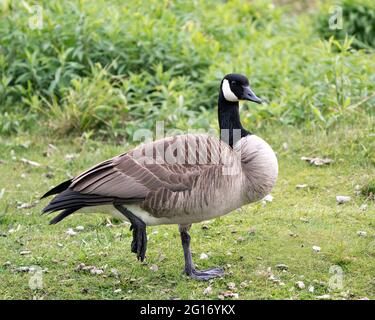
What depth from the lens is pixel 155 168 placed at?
243 inches

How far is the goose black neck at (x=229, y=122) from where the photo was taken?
6734 millimetres

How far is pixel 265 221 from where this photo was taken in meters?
7.48

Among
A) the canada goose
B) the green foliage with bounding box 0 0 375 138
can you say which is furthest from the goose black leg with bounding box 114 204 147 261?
the green foliage with bounding box 0 0 375 138

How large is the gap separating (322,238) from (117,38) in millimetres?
4878

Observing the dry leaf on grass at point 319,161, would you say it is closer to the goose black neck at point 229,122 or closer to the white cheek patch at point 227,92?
the goose black neck at point 229,122

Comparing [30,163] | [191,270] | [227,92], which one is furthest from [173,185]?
[30,163]

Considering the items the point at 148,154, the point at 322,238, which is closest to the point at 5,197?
the point at 148,154

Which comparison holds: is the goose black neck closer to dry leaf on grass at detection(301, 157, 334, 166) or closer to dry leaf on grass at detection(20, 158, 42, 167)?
dry leaf on grass at detection(301, 157, 334, 166)

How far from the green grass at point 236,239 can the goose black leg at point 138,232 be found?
31 centimetres

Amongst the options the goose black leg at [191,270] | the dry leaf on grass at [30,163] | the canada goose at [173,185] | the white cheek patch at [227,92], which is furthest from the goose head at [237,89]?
the dry leaf on grass at [30,163]

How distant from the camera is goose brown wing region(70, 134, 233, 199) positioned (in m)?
6.02

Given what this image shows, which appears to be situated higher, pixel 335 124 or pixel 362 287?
pixel 335 124

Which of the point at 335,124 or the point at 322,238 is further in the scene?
the point at 335,124
